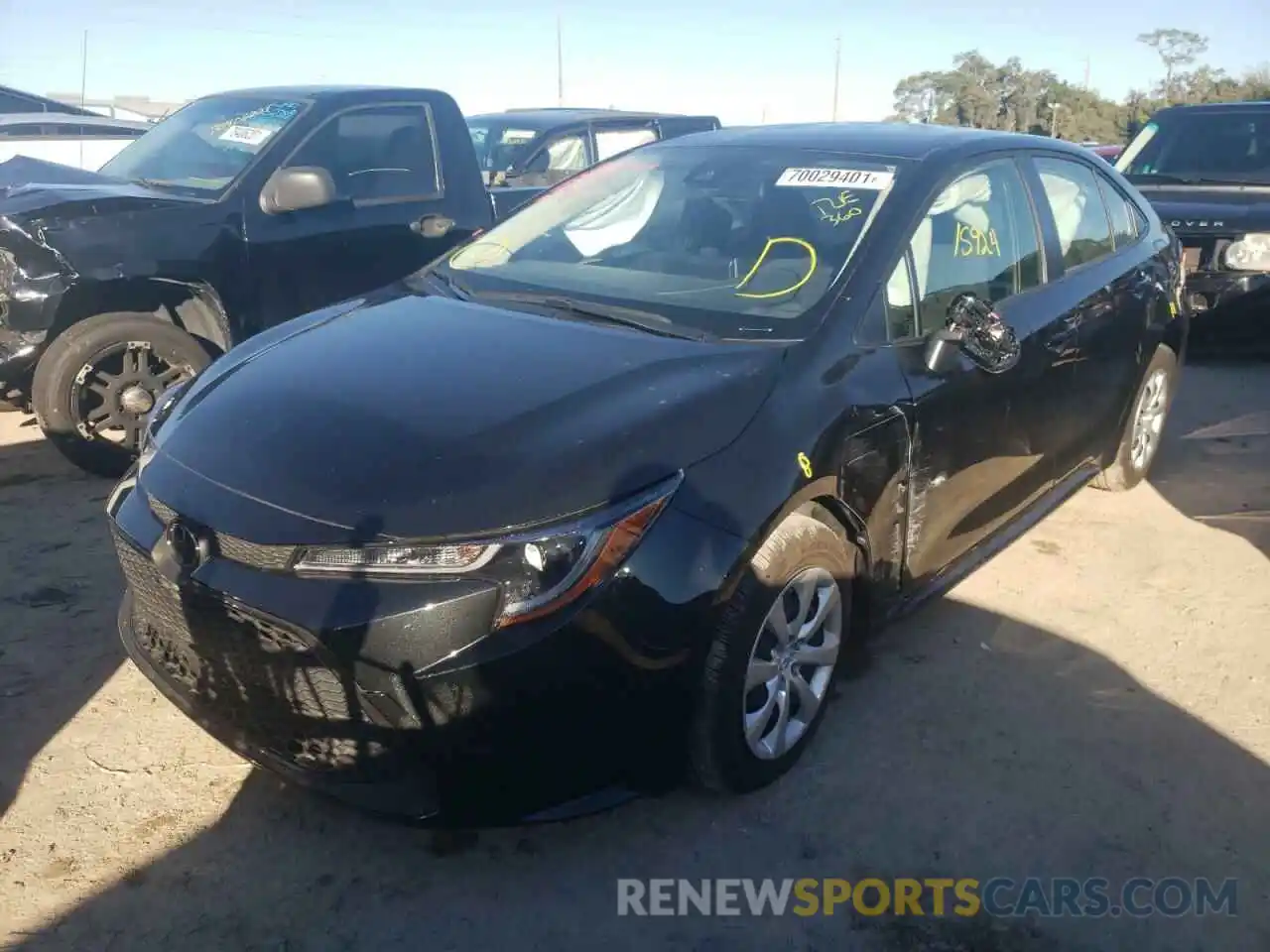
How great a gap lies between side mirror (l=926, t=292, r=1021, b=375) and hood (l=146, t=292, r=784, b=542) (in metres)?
0.59

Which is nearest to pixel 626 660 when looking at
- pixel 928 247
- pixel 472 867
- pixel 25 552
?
pixel 472 867

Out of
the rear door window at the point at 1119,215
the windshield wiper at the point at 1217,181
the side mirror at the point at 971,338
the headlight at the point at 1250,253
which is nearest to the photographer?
the side mirror at the point at 971,338

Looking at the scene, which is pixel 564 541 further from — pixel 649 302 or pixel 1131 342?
pixel 1131 342

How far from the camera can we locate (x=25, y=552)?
171 inches

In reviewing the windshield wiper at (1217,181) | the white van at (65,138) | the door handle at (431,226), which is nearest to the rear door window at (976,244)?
the door handle at (431,226)

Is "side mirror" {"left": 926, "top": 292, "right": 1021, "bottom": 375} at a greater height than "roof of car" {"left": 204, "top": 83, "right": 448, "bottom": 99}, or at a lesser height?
lesser

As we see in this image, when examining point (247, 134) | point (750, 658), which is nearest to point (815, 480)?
point (750, 658)

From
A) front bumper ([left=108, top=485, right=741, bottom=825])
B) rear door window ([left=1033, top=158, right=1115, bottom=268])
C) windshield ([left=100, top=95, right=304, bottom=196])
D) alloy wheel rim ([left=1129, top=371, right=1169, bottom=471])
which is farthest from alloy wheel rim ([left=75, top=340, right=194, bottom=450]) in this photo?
alloy wheel rim ([left=1129, top=371, right=1169, bottom=471])

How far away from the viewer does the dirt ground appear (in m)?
2.52

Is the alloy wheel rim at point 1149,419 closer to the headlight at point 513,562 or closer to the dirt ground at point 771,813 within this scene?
the dirt ground at point 771,813

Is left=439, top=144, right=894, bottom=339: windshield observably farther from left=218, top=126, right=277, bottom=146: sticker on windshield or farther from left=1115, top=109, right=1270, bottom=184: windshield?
left=1115, top=109, right=1270, bottom=184: windshield

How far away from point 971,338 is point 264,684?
2168 millimetres

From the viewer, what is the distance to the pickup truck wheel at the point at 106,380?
494 cm

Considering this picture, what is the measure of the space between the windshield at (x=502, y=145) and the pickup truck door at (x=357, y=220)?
11.2 ft
